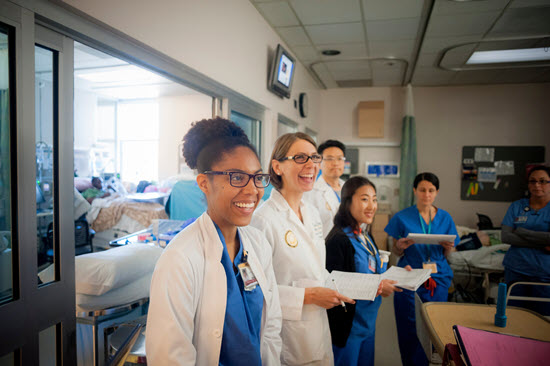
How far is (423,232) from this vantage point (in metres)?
2.63

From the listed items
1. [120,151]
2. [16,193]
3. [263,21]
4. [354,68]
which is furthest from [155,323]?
[120,151]

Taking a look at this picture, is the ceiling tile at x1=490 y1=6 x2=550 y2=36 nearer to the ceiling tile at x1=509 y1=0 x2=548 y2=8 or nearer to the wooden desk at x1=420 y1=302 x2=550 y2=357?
the ceiling tile at x1=509 y1=0 x2=548 y2=8

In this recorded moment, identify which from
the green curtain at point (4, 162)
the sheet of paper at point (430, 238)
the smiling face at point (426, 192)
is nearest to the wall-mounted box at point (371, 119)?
the smiling face at point (426, 192)

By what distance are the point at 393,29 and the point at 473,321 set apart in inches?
119

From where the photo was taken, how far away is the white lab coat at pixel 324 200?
259 cm

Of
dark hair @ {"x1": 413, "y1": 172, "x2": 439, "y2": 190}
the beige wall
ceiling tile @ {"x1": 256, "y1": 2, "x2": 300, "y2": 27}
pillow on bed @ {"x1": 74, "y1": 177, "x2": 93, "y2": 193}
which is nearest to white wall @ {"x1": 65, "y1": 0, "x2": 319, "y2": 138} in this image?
ceiling tile @ {"x1": 256, "y1": 2, "x2": 300, "y2": 27}

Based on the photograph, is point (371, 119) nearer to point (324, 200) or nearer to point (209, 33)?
point (324, 200)

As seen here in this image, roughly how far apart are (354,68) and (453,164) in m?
2.57

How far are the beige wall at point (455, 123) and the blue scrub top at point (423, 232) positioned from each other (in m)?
3.65

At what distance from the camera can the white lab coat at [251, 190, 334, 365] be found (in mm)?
1488

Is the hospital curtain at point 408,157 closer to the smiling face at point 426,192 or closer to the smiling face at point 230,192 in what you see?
the smiling face at point 426,192

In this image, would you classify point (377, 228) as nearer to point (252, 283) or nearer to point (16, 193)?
point (252, 283)

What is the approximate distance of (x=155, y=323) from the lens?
3.00ft

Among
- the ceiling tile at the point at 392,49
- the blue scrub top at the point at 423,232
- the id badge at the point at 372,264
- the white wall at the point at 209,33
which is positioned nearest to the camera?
the white wall at the point at 209,33
